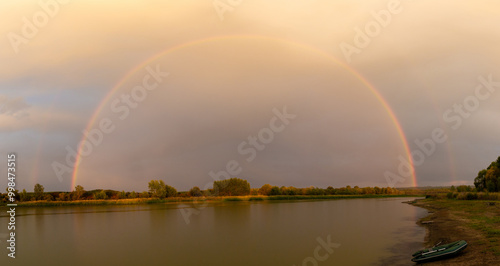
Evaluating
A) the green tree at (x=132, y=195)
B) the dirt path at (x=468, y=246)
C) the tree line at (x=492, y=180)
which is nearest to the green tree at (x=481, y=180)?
the tree line at (x=492, y=180)

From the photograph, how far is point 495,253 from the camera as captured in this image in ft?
77.5

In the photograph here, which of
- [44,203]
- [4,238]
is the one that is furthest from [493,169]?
[44,203]

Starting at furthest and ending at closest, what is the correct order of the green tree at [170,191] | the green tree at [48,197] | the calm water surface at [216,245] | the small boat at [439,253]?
the green tree at [170,191] < the green tree at [48,197] < the calm water surface at [216,245] < the small boat at [439,253]

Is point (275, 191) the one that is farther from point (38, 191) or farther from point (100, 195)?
point (38, 191)

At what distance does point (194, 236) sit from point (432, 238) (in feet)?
95.9

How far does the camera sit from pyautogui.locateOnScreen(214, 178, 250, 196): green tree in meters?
163

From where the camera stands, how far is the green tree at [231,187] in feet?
A: 535

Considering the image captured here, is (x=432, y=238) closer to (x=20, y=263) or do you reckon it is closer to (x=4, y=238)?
(x=20, y=263)

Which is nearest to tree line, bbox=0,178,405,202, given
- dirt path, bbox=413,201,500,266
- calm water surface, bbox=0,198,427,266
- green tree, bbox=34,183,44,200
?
green tree, bbox=34,183,44,200

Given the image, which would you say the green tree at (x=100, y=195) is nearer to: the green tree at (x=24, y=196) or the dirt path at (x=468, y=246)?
the green tree at (x=24, y=196)

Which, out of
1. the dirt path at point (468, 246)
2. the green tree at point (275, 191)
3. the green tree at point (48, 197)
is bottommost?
the green tree at point (275, 191)

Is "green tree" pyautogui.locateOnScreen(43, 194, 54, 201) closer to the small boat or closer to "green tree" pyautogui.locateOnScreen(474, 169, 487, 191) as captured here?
the small boat

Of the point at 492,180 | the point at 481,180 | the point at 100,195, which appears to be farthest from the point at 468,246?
the point at 100,195

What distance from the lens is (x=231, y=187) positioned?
536ft
